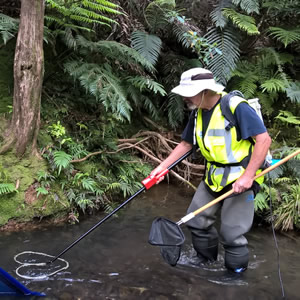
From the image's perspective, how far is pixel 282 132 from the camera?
565 cm

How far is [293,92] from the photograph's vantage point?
5309mm

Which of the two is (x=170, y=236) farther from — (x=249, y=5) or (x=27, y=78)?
(x=249, y=5)

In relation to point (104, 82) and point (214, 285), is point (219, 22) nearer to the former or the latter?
point (104, 82)

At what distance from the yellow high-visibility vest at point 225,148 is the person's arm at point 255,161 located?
5.1 inches

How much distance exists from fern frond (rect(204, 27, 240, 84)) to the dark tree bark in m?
2.97

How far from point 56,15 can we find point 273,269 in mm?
4451

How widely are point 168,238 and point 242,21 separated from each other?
4.19 metres

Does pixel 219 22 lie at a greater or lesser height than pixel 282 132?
greater

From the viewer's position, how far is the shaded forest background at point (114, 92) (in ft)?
12.9

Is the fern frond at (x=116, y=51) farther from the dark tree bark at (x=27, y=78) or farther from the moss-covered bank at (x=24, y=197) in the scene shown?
the moss-covered bank at (x=24, y=197)

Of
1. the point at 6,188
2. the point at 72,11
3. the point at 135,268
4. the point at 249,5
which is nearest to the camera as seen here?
the point at 135,268

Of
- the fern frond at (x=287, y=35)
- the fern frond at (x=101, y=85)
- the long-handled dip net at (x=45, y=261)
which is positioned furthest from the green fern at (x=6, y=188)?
the fern frond at (x=287, y=35)

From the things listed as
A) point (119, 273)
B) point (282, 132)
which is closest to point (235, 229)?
point (119, 273)

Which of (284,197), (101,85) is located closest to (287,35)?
(284,197)
